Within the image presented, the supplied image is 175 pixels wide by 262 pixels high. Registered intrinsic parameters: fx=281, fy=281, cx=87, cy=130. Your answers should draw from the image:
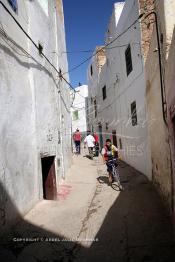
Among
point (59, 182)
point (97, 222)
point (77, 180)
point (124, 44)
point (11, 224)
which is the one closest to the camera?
point (11, 224)

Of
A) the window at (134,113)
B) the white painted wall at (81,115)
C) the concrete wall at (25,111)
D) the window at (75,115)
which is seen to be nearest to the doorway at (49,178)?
the concrete wall at (25,111)

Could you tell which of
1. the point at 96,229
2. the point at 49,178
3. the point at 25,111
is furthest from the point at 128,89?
the point at 96,229

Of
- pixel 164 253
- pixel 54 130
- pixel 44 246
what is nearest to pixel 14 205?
pixel 44 246

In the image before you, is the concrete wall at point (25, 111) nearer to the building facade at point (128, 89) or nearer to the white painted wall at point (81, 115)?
the building facade at point (128, 89)

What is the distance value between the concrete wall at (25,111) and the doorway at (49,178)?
350 millimetres

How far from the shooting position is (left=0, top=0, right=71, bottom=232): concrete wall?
6352 mm

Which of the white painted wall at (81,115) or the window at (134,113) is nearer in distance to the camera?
the window at (134,113)

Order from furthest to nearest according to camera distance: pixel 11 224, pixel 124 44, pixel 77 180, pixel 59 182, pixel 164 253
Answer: pixel 124 44 → pixel 77 180 → pixel 59 182 → pixel 11 224 → pixel 164 253

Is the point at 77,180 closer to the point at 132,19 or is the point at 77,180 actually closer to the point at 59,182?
the point at 59,182

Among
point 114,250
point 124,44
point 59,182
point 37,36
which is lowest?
point 114,250

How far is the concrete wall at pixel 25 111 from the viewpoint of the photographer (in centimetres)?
635

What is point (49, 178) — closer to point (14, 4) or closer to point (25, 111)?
point (25, 111)

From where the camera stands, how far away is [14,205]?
6.50 meters

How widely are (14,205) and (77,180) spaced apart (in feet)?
17.0
